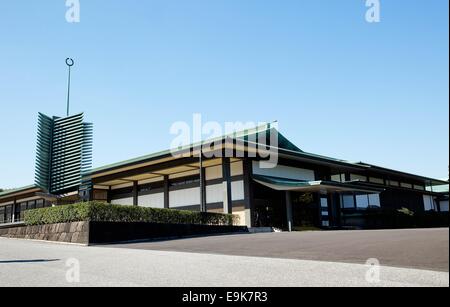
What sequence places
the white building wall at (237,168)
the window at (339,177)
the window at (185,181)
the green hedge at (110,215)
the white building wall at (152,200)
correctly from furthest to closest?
the window at (339,177) → the white building wall at (152,200) → the window at (185,181) → the white building wall at (237,168) → the green hedge at (110,215)

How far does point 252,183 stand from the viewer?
28.1 meters

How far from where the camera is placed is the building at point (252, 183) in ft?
90.0

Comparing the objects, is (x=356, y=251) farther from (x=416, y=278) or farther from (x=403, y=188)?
(x=403, y=188)

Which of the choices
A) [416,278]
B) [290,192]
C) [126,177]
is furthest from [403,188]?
[416,278]

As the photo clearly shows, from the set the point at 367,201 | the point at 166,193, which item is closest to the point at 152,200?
the point at 166,193

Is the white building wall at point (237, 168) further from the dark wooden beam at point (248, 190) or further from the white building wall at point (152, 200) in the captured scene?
the white building wall at point (152, 200)

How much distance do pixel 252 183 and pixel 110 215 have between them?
11.7 metres

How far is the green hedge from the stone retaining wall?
275 millimetres

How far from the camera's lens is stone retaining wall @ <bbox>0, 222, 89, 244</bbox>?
17.7m

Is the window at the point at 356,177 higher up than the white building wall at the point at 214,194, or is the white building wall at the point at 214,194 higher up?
the window at the point at 356,177

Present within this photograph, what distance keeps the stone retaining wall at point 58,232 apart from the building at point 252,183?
2893mm

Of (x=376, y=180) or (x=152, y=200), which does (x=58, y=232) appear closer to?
(x=152, y=200)

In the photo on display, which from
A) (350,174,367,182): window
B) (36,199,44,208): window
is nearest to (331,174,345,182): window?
(350,174,367,182): window

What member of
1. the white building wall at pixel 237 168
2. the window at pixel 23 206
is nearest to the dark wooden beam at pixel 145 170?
the white building wall at pixel 237 168
